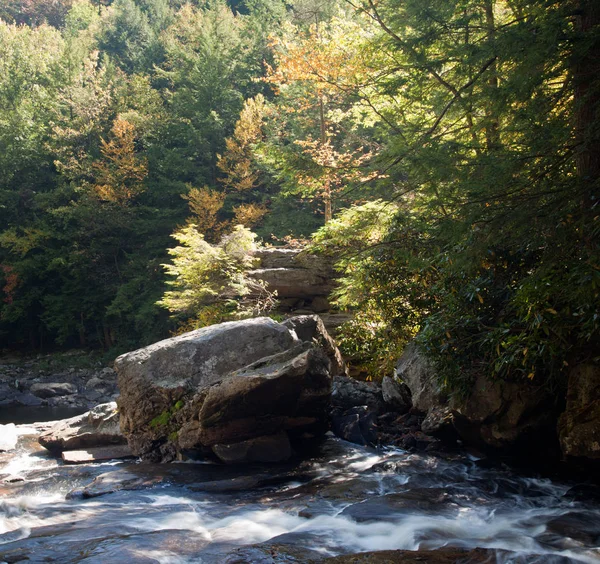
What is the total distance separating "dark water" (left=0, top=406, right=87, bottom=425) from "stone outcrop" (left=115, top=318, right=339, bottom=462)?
892 cm

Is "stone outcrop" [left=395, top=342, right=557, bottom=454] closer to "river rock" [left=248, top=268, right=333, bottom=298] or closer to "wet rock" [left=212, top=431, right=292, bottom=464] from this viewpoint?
"wet rock" [left=212, top=431, right=292, bottom=464]

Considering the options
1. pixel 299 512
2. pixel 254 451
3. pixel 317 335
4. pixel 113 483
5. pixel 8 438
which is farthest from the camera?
pixel 317 335

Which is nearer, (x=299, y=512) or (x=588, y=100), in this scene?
(x=588, y=100)

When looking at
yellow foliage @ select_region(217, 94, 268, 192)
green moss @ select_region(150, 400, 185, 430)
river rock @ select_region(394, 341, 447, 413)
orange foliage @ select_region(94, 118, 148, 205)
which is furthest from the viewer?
orange foliage @ select_region(94, 118, 148, 205)

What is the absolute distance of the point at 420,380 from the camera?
26.7 feet

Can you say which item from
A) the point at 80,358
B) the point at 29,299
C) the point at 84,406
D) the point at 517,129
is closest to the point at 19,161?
the point at 29,299

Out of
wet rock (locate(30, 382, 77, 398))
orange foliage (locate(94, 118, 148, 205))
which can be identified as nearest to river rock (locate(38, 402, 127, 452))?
wet rock (locate(30, 382, 77, 398))

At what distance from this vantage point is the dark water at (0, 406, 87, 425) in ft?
52.1

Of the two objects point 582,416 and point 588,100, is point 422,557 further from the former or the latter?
point 588,100

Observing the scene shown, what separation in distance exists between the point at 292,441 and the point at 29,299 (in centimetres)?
2339

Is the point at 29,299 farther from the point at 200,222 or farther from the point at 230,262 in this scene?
the point at 230,262

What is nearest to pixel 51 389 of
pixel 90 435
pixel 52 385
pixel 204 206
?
pixel 52 385

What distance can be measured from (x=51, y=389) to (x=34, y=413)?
301cm

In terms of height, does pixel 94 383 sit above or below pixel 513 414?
below
